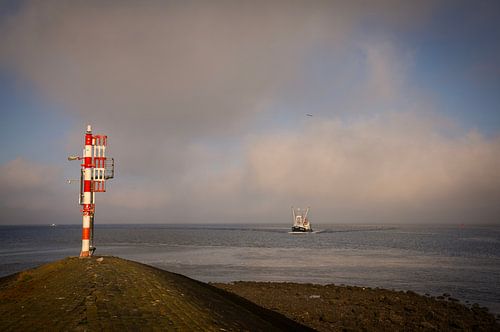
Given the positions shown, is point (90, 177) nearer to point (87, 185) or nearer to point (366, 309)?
point (87, 185)

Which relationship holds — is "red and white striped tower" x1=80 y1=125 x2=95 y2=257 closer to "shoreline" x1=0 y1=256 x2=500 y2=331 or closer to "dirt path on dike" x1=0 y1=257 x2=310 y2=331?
"shoreline" x1=0 y1=256 x2=500 y2=331

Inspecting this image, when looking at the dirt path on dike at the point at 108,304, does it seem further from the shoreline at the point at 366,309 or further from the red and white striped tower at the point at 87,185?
the shoreline at the point at 366,309

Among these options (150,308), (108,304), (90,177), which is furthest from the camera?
(90,177)

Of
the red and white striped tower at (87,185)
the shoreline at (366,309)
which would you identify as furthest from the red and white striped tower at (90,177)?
the shoreline at (366,309)

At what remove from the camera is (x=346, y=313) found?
20750 millimetres

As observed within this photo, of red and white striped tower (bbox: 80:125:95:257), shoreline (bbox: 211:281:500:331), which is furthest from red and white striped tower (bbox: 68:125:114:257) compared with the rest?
shoreline (bbox: 211:281:500:331)

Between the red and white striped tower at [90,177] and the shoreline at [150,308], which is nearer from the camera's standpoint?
the shoreline at [150,308]

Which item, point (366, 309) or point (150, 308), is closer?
point (150, 308)

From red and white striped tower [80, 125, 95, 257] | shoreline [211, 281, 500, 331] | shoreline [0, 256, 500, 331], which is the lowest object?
shoreline [211, 281, 500, 331]

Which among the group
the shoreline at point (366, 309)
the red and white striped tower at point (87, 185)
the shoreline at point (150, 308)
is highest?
the red and white striped tower at point (87, 185)

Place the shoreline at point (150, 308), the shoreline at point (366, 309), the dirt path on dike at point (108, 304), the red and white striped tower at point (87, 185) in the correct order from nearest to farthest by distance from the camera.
A: the dirt path on dike at point (108, 304)
the shoreline at point (150, 308)
the red and white striped tower at point (87, 185)
the shoreline at point (366, 309)

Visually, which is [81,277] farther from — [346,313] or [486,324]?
[486,324]

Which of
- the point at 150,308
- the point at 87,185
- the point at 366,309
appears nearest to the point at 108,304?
the point at 150,308

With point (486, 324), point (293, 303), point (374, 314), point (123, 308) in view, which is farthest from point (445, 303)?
point (123, 308)
